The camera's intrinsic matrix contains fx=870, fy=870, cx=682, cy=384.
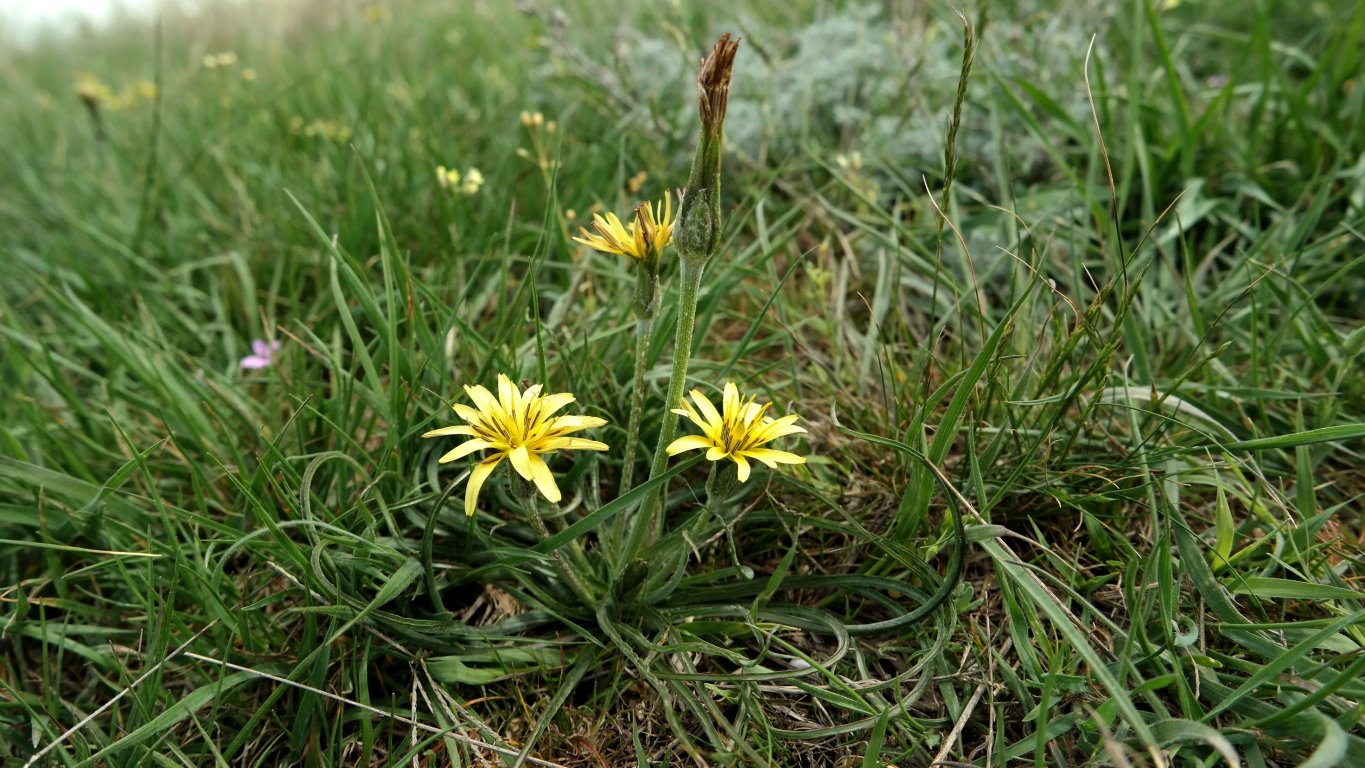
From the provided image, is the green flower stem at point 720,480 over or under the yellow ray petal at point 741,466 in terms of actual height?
under

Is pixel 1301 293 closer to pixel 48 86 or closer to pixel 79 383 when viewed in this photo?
pixel 79 383

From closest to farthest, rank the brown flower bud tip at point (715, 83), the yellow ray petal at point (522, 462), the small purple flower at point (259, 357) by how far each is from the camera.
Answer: the brown flower bud tip at point (715, 83) < the yellow ray petal at point (522, 462) < the small purple flower at point (259, 357)

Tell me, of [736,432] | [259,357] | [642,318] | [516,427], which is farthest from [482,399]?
[259,357]

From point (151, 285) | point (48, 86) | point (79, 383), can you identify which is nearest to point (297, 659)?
point (79, 383)

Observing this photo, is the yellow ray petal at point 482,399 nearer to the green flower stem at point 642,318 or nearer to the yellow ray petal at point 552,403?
the yellow ray petal at point 552,403

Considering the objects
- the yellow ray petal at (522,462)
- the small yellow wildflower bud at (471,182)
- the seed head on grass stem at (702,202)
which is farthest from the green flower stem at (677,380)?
the small yellow wildflower bud at (471,182)

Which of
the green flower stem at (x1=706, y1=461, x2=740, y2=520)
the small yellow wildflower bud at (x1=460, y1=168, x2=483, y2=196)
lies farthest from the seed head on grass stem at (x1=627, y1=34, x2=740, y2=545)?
the small yellow wildflower bud at (x1=460, y1=168, x2=483, y2=196)

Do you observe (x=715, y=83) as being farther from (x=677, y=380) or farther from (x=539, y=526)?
(x=539, y=526)

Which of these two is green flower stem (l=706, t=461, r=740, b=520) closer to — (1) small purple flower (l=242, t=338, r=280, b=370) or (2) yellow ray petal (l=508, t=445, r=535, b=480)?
(2) yellow ray petal (l=508, t=445, r=535, b=480)
